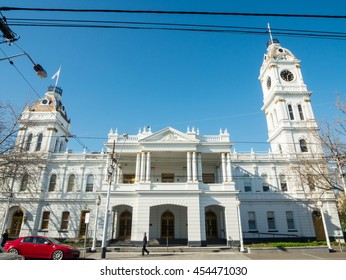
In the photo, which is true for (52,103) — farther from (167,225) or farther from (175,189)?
(167,225)

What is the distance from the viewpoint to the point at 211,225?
27.8 metres

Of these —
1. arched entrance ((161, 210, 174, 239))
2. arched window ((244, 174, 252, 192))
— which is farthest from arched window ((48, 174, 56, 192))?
arched window ((244, 174, 252, 192))

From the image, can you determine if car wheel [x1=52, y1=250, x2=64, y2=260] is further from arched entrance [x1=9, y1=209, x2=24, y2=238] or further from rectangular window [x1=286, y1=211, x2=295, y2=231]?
rectangular window [x1=286, y1=211, x2=295, y2=231]

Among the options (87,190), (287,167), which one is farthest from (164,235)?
(287,167)

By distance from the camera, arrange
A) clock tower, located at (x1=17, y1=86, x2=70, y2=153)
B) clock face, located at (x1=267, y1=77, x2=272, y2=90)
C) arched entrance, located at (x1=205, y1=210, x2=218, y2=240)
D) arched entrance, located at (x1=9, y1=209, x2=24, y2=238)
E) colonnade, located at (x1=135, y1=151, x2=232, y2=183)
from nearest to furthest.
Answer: colonnade, located at (x1=135, y1=151, x2=232, y2=183), arched entrance, located at (x1=205, y1=210, x2=218, y2=240), arched entrance, located at (x1=9, y1=209, x2=24, y2=238), clock tower, located at (x1=17, y1=86, x2=70, y2=153), clock face, located at (x1=267, y1=77, x2=272, y2=90)

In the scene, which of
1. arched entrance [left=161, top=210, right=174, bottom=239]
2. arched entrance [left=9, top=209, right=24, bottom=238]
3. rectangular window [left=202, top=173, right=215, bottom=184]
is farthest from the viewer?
rectangular window [left=202, top=173, right=215, bottom=184]

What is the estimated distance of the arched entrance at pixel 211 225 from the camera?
89.5ft

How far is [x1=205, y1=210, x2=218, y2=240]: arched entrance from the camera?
89.5ft

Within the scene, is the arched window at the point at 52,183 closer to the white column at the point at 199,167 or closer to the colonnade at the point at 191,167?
the colonnade at the point at 191,167

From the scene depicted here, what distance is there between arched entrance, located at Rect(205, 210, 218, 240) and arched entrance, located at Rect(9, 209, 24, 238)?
989 inches

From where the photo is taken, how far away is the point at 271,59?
4012 cm

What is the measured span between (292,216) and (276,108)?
17419mm

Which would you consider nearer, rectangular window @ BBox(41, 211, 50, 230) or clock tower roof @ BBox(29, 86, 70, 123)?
rectangular window @ BBox(41, 211, 50, 230)

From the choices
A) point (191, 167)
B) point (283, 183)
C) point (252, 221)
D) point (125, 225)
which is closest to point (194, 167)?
point (191, 167)
